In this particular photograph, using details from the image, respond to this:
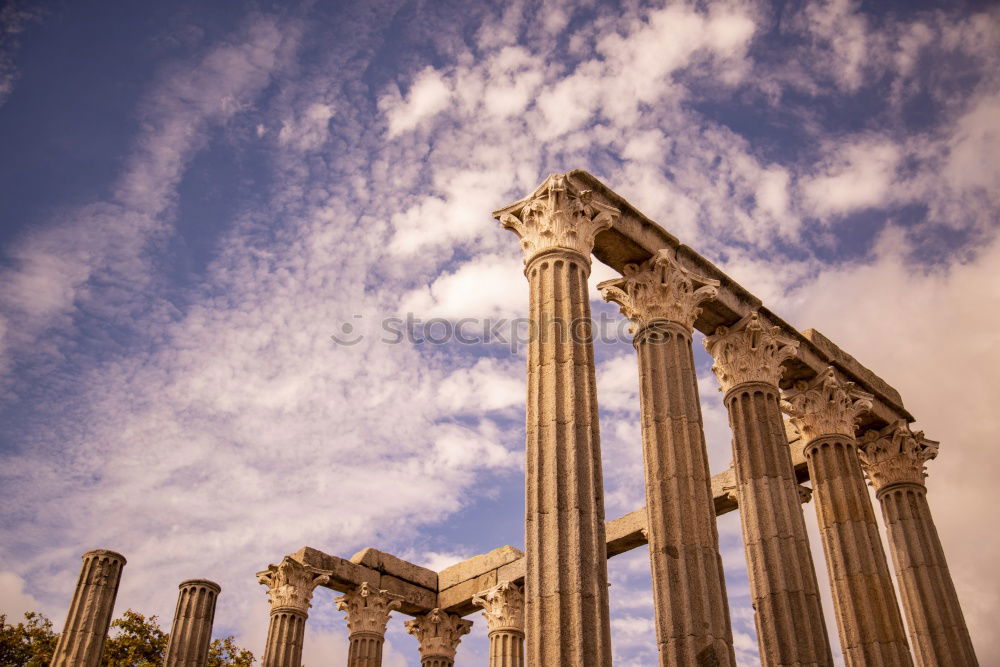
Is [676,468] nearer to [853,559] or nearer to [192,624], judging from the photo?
[853,559]

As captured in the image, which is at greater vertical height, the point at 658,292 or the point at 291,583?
the point at 658,292

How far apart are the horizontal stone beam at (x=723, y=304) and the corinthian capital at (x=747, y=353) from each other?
1.19 feet

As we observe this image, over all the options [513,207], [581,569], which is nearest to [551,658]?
[581,569]

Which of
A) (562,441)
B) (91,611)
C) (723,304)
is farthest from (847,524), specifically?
(91,611)

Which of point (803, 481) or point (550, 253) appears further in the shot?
point (803, 481)

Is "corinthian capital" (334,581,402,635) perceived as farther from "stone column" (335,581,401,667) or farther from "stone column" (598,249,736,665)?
"stone column" (598,249,736,665)

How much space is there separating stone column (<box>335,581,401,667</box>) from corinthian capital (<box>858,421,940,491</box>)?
708 inches

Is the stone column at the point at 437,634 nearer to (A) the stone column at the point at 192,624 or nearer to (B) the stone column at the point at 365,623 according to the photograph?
(B) the stone column at the point at 365,623

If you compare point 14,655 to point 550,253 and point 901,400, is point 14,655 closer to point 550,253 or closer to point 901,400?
point 550,253

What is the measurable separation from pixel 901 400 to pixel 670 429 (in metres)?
14.0

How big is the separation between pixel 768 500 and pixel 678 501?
430 cm

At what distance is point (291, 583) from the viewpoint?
3111 cm

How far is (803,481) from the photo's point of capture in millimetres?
30391

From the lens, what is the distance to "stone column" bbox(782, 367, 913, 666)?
76.4ft
